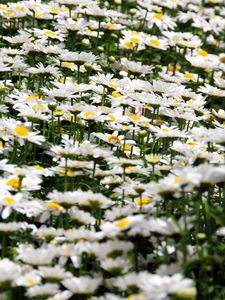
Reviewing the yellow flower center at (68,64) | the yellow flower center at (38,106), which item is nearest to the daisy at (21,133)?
the yellow flower center at (38,106)

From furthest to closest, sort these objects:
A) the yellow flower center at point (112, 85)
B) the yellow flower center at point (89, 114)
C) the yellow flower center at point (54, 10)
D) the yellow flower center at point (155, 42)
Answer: the yellow flower center at point (54, 10)
the yellow flower center at point (155, 42)
the yellow flower center at point (112, 85)
the yellow flower center at point (89, 114)

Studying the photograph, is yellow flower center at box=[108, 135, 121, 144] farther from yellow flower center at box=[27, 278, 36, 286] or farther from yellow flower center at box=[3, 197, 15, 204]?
yellow flower center at box=[27, 278, 36, 286]

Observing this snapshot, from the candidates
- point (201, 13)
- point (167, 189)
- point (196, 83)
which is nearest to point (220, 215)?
point (167, 189)

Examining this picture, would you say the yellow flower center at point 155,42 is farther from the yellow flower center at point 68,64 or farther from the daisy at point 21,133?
the daisy at point 21,133

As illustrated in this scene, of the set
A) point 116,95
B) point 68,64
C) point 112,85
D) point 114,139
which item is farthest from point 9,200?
point 68,64

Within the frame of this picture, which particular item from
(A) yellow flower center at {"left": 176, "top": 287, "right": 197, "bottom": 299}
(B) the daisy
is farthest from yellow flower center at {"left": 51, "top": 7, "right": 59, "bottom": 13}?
(A) yellow flower center at {"left": 176, "top": 287, "right": 197, "bottom": 299}
